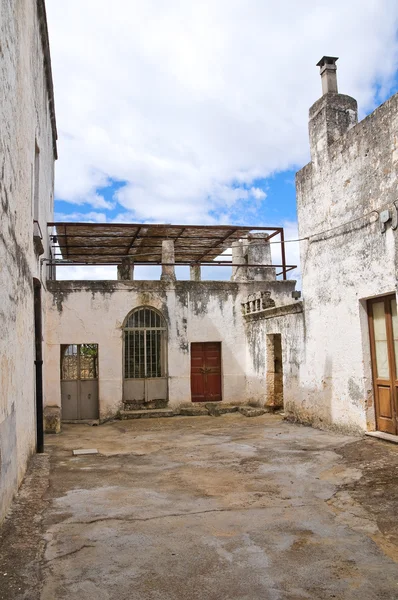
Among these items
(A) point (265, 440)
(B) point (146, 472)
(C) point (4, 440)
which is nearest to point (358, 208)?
(A) point (265, 440)

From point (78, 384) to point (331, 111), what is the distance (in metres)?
9.16

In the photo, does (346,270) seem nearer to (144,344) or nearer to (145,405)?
(144,344)

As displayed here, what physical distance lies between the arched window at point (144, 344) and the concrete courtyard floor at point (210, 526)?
5675 millimetres

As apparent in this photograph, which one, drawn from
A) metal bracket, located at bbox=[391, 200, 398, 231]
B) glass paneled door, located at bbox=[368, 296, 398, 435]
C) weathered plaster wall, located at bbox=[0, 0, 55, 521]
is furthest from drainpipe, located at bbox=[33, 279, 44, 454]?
metal bracket, located at bbox=[391, 200, 398, 231]

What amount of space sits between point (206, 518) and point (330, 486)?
5.89ft

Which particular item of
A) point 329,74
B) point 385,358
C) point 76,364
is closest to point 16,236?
point 385,358

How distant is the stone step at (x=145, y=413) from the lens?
13.2m

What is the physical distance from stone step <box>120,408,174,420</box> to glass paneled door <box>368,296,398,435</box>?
646 cm

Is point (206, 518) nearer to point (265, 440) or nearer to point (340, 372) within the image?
point (265, 440)

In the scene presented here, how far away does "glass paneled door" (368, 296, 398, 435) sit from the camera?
7789mm

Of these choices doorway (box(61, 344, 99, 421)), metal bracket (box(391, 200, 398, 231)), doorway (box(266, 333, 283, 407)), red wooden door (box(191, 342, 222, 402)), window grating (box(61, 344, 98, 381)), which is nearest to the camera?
metal bracket (box(391, 200, 398, 231))

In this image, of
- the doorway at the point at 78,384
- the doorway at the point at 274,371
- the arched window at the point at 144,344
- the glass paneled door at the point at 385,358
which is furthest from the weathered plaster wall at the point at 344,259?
the doorway at the point at 78,384

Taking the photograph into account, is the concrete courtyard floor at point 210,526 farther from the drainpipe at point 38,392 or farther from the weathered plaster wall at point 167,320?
the weathered plaster wall at point 167,320

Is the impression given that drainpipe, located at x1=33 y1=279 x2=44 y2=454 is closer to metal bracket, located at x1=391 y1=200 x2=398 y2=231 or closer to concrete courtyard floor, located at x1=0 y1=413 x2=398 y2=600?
concrete courtyard floor, located at x1=0 y1=413 x2=398 y2=600
